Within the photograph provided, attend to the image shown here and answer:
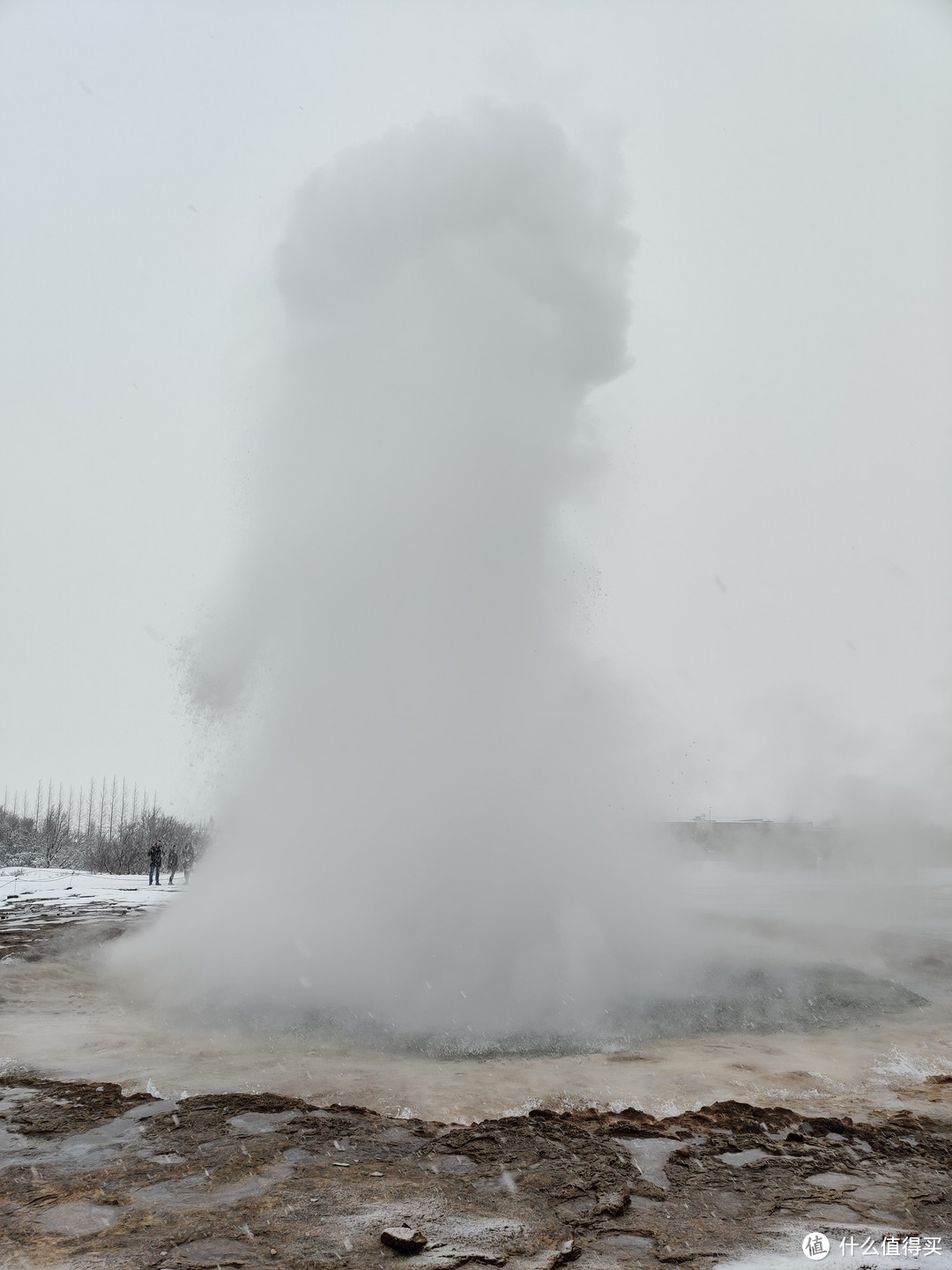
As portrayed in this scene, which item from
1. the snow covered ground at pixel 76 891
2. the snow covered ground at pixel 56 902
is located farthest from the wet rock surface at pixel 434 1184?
the snow covered ground at pixel 76 891

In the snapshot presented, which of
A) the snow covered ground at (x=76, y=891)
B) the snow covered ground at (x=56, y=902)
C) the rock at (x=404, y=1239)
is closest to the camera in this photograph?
the rock at (x=404, y=1239)

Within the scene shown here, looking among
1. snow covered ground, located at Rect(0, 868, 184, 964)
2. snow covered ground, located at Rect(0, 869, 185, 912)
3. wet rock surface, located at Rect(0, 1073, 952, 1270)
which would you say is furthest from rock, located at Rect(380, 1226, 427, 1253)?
snow covered ground, located at Rect(0, 869, 185, 912)

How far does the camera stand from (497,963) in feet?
30.2

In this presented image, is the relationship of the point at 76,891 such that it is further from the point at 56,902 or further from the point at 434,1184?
the point at 434,1184

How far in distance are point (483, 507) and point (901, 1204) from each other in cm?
1149

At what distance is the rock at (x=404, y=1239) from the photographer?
3.44 m

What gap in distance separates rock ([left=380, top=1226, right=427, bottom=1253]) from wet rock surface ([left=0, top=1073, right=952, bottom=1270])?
1 cm

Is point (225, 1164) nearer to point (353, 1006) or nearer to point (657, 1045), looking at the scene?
point (353, 1006)

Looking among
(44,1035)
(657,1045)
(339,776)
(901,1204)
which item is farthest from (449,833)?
(901,1204)

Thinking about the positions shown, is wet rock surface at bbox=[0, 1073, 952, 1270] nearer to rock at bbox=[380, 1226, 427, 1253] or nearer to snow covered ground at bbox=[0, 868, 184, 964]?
rock at bbox=[380, 1226, 427, 1253]

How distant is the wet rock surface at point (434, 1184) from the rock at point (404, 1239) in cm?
1

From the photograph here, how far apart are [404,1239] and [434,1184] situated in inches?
34.1

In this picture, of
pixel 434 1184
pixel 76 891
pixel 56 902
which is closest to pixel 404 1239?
pixel 434 1184

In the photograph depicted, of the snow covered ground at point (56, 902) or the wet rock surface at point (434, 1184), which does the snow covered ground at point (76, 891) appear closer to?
the snow covered ground at point (56, 902)
